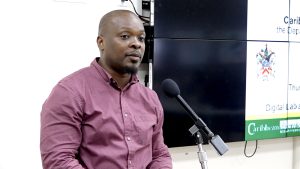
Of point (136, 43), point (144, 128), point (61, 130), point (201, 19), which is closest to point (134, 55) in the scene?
point (136, 43)

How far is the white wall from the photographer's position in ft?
7.08

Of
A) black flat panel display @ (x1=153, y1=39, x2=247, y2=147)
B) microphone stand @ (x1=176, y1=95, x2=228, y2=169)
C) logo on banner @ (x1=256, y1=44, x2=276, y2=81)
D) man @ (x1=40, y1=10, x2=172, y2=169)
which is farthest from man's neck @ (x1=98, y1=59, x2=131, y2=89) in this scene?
logo on banner @ (x1=256, y1=44, x2=276, y2=81)

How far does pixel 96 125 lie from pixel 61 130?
0.15m

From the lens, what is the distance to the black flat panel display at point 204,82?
8.39 feet

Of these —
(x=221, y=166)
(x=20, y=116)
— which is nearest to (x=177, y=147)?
(x=221, y=166)

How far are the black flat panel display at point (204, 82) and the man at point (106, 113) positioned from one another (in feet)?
2.61

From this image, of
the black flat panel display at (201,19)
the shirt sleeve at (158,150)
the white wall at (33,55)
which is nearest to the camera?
the shirt sleeve at (158,150)

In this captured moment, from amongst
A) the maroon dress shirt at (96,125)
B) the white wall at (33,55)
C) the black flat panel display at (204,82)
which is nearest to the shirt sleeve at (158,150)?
the maroon dress shirt at (96,125)

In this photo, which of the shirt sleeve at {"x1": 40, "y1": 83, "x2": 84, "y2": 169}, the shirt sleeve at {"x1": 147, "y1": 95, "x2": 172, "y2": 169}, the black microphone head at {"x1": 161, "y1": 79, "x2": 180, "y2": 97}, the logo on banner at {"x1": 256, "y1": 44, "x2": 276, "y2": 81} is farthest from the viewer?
the logo on banner at {"x1": 256, "y1": 44, "x2": 276, "y2": 81}

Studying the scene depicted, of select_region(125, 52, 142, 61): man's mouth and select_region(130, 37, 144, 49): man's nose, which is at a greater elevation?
select_region(130, 37, 144, 49): man's nose

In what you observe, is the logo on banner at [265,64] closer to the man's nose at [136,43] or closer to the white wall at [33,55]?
the white wall at [33,55]

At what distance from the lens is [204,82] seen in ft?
8.86

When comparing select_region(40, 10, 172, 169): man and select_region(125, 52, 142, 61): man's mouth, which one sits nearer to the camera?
select_region(40, 10, 172, 169): man

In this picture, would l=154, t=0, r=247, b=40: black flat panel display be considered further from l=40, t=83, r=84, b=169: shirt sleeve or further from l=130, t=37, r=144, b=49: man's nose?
l=40, t=83, r=84, b=169: shirt sleeve
